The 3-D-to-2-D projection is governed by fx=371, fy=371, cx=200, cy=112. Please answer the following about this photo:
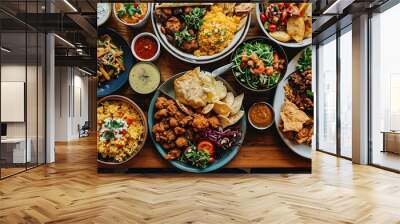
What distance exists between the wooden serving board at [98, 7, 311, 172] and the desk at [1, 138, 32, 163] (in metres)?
2.19

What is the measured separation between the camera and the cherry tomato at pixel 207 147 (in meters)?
6.25

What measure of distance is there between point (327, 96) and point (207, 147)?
532 centimetres

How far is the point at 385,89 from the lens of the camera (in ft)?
24.0

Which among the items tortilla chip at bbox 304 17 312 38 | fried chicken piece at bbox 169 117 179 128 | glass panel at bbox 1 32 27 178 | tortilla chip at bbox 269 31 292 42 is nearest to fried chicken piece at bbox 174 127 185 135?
fried chicken piece at bbox 169 117 179 128

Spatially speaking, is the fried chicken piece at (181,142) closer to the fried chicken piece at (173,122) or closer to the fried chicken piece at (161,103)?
the fried chicken piece at (173,122)

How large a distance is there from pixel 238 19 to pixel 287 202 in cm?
329

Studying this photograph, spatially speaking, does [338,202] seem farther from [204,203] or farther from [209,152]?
[209,152]

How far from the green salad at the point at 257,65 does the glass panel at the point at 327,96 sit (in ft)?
13.0

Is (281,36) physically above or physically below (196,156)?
above

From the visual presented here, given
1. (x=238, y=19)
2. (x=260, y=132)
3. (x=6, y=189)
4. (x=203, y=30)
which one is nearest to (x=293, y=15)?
(x=238, y=19)

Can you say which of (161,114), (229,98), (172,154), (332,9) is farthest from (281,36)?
(172,154)

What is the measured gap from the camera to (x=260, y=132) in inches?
248

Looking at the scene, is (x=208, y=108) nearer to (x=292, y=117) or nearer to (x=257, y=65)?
(x=257, y=65)

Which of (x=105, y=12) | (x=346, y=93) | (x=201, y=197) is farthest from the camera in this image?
(x=346, y=93)
